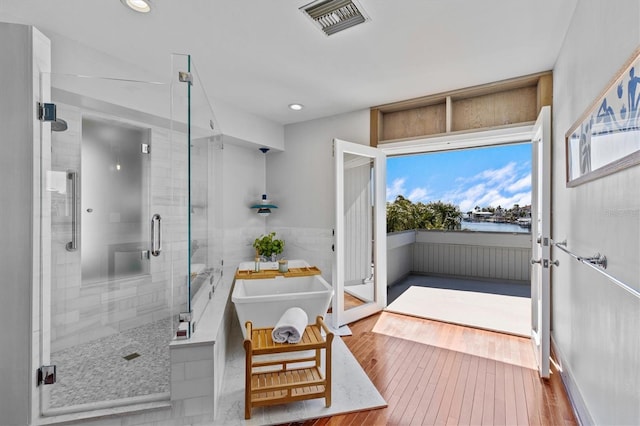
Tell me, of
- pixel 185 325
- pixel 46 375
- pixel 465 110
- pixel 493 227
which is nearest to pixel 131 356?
pixel 46 375

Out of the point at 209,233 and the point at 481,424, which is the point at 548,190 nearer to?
the point at 481,424

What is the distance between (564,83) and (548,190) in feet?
2.53

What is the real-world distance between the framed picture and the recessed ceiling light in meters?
2.28

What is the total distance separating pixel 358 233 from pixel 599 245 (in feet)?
7.38

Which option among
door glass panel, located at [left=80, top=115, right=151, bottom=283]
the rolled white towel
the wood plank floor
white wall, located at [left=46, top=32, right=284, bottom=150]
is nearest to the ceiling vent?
white wall, located at [left=46, top=32, right=284, bottom=150]

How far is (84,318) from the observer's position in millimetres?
2082

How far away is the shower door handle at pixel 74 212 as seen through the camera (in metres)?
1.99

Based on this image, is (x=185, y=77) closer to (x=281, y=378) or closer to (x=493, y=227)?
(x=281, y=378)

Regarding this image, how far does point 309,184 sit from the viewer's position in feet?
13.3

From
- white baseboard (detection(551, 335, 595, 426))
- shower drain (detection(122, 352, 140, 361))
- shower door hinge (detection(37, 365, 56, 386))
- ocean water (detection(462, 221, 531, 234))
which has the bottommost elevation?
white baseboard (detection(551, 335, 595, 426))

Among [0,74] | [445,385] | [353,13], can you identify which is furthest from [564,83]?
[0,74]

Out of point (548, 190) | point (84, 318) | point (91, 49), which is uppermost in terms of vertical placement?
point (91, 49)

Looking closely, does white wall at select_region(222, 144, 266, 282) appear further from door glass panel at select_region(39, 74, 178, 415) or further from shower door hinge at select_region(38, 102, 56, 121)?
shower door hinge at select_region(38, 102, 56, 121)

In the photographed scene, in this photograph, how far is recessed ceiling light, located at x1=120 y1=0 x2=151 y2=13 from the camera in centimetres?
178
